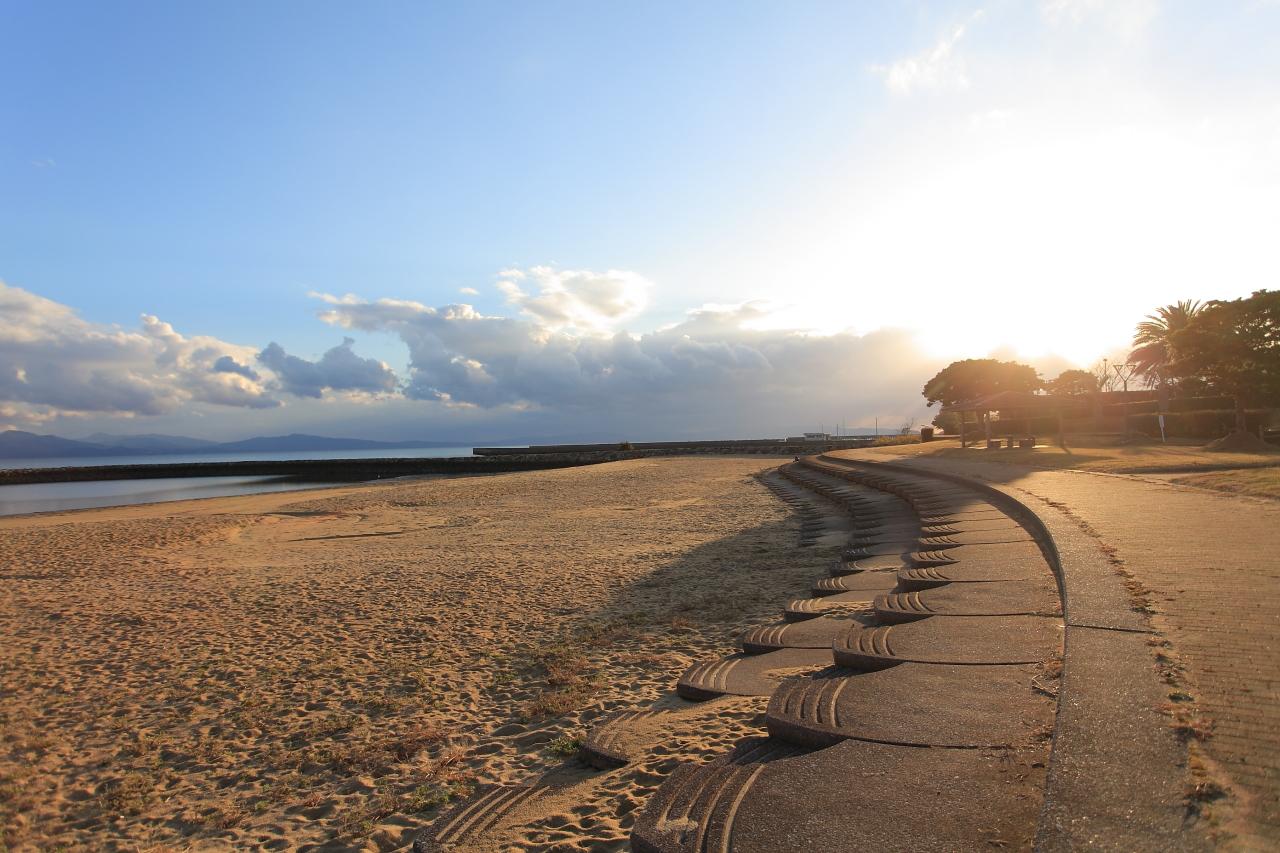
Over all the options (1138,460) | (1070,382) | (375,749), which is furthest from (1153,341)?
(375,749)

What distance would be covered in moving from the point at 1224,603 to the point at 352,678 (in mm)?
6121

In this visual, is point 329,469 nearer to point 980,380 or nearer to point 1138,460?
point 980,380

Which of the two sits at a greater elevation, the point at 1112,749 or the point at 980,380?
the point at 980,380

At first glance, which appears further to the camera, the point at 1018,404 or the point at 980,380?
the point at 980,380

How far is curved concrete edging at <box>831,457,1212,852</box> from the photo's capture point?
78.1 inches

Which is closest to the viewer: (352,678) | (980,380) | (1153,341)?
(352,678)

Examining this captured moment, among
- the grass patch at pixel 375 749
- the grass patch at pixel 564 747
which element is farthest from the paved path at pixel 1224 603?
the grass patch at pixel 375 749

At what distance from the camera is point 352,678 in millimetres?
5879

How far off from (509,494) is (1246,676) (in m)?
23.1

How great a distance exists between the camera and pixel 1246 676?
2.98 meters

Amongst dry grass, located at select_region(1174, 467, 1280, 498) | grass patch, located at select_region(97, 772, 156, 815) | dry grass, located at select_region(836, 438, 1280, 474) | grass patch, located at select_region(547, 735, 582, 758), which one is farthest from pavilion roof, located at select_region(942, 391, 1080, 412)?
grass patch, located at select_region(97, 772, 156, 815)

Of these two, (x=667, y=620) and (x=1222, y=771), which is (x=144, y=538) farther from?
(x=1222, y=771)

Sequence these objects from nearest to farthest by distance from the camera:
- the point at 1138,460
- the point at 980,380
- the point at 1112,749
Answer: the point at 1112,749, the point at 1138,460, the point at 980,380

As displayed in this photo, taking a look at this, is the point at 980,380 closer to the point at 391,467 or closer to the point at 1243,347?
the point at 1243,347
